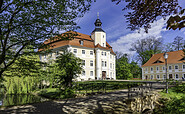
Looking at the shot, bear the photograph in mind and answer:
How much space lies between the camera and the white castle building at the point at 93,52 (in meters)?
31.5

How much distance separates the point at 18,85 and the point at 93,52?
20.2 metres

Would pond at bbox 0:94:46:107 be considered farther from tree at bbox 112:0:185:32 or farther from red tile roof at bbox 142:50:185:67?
red tile roof at bbox 142:50:185:67

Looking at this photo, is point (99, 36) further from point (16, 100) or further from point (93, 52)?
point (16, 100)

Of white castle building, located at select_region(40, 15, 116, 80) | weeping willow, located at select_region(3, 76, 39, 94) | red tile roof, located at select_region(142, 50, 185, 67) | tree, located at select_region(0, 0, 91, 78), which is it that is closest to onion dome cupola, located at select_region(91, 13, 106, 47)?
white castle building, located at select_region(40, 15, 116, 80)

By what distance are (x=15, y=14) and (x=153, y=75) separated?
4175cm

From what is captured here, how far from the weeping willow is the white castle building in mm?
13597

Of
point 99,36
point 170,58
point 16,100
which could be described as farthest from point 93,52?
point 170,58

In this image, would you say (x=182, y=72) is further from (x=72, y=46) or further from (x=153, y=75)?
(x=72, y=46)

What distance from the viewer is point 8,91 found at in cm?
1641

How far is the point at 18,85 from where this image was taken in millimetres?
16953

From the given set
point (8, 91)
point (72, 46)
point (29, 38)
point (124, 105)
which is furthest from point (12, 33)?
point (72, 46)

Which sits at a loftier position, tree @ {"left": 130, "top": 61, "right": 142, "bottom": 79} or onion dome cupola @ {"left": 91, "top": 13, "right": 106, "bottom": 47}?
onion dome cupola @ {"left": 91, "top": 13, "right": 106, "bottom": 47}

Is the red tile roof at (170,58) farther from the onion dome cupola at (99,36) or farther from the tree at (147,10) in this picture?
the tree at (147,10)

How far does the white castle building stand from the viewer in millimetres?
31484
